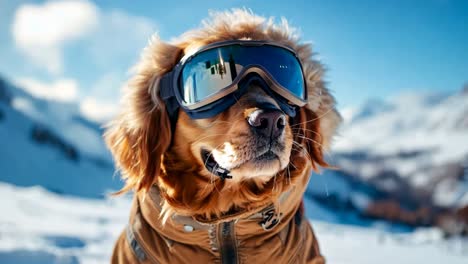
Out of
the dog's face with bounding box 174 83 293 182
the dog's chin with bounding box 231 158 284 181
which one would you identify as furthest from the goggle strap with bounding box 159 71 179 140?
the dog's chin with bounding box 231 158 284 181

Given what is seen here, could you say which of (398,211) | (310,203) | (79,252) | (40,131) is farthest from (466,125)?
(79,252)

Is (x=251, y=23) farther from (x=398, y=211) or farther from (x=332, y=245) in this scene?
(x=398, y=211)

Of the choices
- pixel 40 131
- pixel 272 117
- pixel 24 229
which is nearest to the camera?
pixel 272 117

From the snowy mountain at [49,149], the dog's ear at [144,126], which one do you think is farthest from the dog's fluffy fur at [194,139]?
the snowy mountain at [49,149]

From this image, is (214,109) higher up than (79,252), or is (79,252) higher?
(214,109)

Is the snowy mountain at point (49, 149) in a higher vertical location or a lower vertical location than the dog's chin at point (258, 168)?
higher

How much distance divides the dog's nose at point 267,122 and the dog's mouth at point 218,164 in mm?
117

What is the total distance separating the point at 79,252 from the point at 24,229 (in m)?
1.63

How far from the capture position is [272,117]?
71.0 inches

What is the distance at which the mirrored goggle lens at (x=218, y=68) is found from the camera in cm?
214

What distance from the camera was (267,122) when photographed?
71.7 inches

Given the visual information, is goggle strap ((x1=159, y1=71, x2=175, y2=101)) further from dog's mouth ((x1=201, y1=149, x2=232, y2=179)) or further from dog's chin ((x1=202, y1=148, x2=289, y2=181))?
dog's chin ((x1=202, y1=148, x2=289, y2=181))

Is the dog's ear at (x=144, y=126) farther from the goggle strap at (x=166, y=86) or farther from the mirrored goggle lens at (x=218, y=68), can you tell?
the mirrored goggle lens at (x=218, y=68)

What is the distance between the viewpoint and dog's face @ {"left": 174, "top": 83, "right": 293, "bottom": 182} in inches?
72.4
